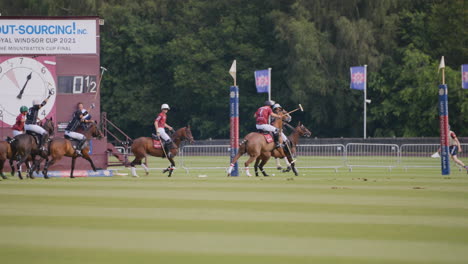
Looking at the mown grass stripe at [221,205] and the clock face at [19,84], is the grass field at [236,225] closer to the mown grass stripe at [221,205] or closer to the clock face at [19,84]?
the mown grass stripe at [221,205]

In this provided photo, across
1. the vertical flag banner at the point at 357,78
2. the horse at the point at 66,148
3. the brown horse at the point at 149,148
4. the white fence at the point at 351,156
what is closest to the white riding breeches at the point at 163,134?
the brown horse at the point at 149,148

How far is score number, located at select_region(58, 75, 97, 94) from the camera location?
1113 inches

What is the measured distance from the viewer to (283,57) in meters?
60.5

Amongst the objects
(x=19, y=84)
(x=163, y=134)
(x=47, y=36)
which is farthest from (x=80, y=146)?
(x=47, y=36)

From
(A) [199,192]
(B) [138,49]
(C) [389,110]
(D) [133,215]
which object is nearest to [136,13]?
(B) [138,49]

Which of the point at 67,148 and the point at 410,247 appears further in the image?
the point at 67,148

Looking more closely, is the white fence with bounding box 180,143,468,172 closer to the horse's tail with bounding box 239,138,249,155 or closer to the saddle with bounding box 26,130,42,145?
the horse's tail with bounding box 239,138,249,155

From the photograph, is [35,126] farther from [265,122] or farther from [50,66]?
[265,122]

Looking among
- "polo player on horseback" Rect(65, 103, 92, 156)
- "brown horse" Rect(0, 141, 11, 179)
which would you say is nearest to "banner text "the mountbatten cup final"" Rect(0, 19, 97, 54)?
"polo player on horseback" Rect(65, 103, 92, 156)

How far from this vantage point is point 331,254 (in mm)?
9711

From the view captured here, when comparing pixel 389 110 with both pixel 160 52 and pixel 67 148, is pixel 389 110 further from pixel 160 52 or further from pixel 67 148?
pixel 67 148

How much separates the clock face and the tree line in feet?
97.0

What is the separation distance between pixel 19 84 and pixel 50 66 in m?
1.09

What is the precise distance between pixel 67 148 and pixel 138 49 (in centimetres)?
4003
